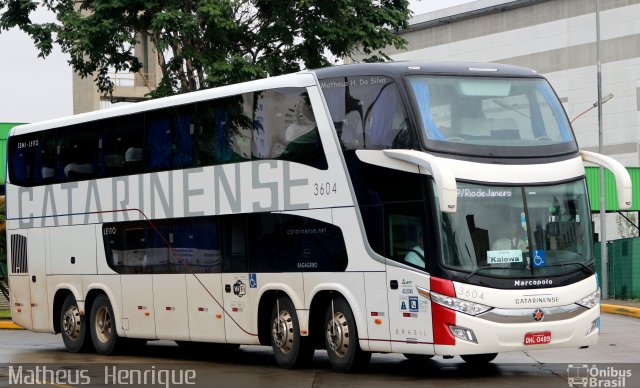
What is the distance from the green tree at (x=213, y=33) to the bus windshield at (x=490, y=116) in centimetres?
1773

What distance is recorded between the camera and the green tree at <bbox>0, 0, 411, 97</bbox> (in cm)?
3541

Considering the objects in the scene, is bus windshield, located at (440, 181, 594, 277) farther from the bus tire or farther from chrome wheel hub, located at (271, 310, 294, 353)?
the bus tire

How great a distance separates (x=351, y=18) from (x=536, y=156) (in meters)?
20.4

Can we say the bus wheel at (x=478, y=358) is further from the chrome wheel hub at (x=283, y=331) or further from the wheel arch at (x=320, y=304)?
the chrome wheel hub at (x=283, y=331)

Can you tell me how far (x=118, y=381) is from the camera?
56.7 feet

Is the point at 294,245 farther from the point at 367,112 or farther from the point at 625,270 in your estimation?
the point at 625,270

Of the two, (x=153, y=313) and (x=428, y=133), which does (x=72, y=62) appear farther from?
(x=428, y=133)

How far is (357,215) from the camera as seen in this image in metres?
17.8

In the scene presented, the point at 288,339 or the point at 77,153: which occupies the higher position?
the point at 77,153

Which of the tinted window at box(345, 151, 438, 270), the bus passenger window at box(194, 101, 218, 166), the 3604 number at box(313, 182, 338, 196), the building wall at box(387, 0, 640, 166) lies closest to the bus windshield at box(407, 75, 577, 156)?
the tinted window at box(345, 151, 438, 270)

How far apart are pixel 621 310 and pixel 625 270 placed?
7239mm

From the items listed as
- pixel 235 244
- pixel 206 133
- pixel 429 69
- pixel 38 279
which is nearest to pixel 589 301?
pixel 429 69

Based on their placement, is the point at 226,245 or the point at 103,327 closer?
the point at 226,245

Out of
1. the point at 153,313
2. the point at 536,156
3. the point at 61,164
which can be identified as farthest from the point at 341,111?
the point at 61,164
